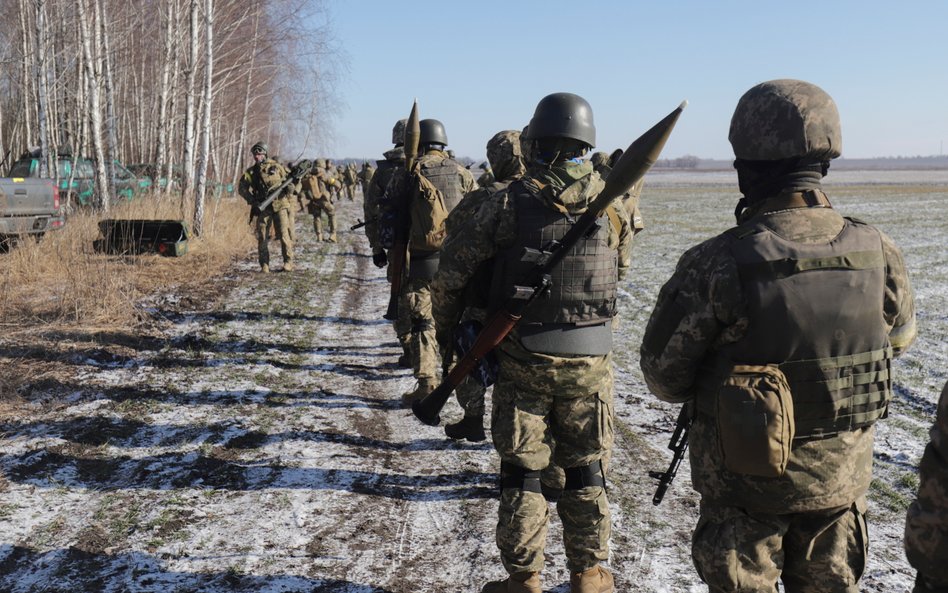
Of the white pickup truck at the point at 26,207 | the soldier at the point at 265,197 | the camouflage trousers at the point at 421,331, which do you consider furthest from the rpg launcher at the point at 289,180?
the camouflage trousers at the point at 421,331

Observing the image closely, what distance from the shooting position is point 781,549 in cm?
213

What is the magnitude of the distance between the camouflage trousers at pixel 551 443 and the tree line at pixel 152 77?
8.64m

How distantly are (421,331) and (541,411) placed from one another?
2.41 m

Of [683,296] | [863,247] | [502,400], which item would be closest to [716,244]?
[683,296]

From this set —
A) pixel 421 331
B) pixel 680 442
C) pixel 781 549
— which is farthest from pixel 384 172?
pixel 781 549

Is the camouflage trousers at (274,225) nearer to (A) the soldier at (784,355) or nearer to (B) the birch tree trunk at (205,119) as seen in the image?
(B) the birch tree trunk at (205,119)

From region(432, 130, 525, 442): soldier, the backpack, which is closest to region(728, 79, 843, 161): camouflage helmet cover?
region(432, 130, 525, 442): soldier

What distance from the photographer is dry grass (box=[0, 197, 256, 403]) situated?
20.5 feet

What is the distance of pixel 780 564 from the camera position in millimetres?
2123

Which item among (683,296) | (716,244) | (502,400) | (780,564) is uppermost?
(716,244)

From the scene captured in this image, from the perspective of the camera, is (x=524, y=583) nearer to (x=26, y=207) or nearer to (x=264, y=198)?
(x=264, y=198)

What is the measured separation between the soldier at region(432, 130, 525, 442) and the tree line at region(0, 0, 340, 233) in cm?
749

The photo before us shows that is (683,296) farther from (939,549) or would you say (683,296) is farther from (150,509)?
(150,509)

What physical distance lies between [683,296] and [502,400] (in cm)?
115
